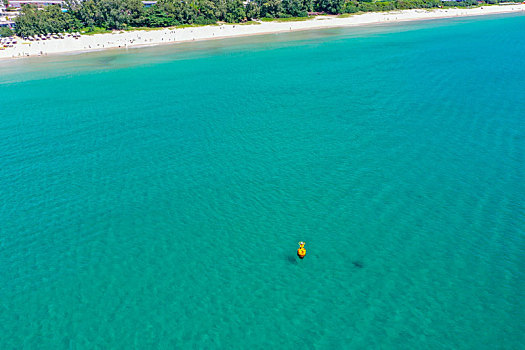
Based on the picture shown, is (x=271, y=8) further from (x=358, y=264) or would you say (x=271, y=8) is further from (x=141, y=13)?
(x=358, y=264)

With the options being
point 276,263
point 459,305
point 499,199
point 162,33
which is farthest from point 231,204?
point 162,33

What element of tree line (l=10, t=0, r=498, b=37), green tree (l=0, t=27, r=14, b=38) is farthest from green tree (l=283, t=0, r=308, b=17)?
green tree (l=0, t=27, r=14, b=38)

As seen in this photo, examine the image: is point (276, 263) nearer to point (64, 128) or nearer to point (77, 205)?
point (77, 205)

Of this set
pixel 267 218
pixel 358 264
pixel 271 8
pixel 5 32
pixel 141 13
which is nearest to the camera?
pixel 358 264

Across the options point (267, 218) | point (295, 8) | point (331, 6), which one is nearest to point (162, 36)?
point (295, 8)

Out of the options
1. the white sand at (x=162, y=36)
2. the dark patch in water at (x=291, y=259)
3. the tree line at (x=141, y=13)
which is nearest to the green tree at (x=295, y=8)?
the tree line at (x=141, y=13)

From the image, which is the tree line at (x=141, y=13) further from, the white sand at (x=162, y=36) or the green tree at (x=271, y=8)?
the white sand at (x=162, y=36)

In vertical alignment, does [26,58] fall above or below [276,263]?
above
